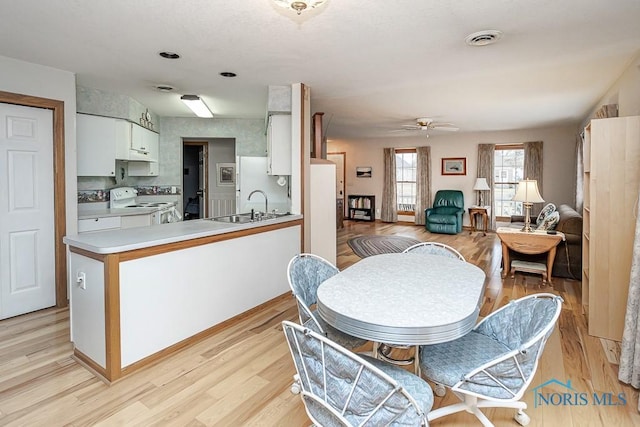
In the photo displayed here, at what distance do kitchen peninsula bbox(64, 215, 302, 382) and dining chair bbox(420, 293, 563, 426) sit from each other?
179 centimetres

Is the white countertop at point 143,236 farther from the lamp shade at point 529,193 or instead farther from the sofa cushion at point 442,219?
the sofa cushion at point 442,219

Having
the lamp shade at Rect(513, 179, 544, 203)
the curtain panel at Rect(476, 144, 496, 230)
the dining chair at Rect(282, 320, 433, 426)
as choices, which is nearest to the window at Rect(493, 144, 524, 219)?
the curtain panel at Rect(476, 144, 496, 230)

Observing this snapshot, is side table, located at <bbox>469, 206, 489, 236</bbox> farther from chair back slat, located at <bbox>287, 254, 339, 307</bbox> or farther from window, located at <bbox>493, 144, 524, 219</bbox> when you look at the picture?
chair back slat, located at <bbox>287, 254, 339, 307</bbox>

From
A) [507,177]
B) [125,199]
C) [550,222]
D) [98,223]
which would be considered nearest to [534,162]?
[507,177]

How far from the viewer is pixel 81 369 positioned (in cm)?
238

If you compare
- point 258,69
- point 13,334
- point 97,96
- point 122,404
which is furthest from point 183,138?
point 122,404

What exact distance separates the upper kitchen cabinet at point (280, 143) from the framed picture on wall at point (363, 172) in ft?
22.2

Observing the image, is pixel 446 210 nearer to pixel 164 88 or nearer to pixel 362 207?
pixel 362 207

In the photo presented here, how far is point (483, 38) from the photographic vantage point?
105 inches

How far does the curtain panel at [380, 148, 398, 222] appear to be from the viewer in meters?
10.2

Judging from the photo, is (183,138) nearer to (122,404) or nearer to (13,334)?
(13,334)

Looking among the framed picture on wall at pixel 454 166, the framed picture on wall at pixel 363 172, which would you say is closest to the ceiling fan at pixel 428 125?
the framed picture on wall at pixel 454 166

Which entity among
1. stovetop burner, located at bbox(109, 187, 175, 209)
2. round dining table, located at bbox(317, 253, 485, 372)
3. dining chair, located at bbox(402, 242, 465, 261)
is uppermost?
stovetop burner, located at bbox(109, 187, 175, 209)

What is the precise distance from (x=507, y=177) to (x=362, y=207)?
394 cm
